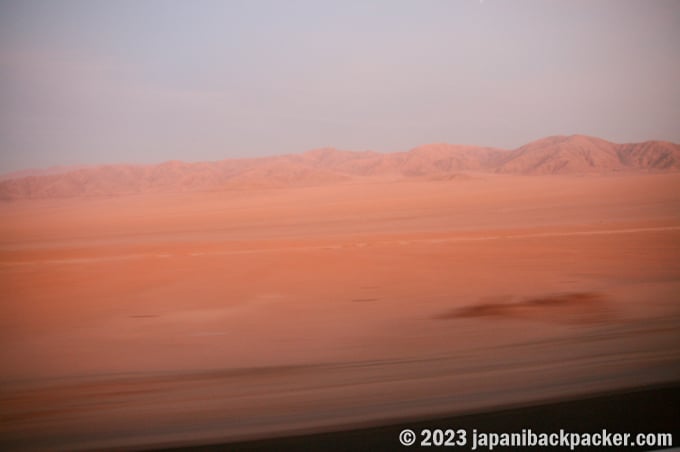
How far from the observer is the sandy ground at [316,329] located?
373cm

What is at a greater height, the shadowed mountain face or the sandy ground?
the shadowed mountain face

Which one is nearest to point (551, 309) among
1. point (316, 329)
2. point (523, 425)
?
point (316, 329)

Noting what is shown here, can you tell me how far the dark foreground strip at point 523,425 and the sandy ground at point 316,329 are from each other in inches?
6.7

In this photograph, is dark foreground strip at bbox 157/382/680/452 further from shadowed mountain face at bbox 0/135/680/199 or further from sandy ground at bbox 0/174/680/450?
shadowed mountain face at bbox 0/135/680/199

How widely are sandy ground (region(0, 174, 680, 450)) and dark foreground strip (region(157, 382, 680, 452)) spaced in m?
0.17

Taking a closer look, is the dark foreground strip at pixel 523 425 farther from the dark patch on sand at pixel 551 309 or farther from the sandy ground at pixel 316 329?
the dark patch on sand at pixel 551 309

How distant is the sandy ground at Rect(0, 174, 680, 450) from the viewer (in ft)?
12.2

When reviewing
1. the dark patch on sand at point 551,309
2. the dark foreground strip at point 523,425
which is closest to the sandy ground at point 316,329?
the dark patch on sand at point 551,309

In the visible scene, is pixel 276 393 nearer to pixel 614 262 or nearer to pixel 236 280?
pixel 236 280

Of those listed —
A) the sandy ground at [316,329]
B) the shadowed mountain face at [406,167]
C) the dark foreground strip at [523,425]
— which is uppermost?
the shadowed mountain face at [406,167]

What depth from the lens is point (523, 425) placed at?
3246mm

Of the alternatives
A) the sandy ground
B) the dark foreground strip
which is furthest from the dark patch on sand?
the dark foreground strip

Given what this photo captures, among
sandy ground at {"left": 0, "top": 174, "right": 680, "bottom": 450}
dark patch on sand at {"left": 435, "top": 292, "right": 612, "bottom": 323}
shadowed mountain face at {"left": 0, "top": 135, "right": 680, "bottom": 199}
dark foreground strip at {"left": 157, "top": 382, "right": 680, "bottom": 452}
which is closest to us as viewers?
dark foreground strip at {"left": 157, "top": 382, "right": 680, "bottom": 452}

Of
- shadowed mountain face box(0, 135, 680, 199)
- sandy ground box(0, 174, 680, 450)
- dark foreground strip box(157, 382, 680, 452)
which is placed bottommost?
dark foreground strip box(157, 382, 680, 452)
